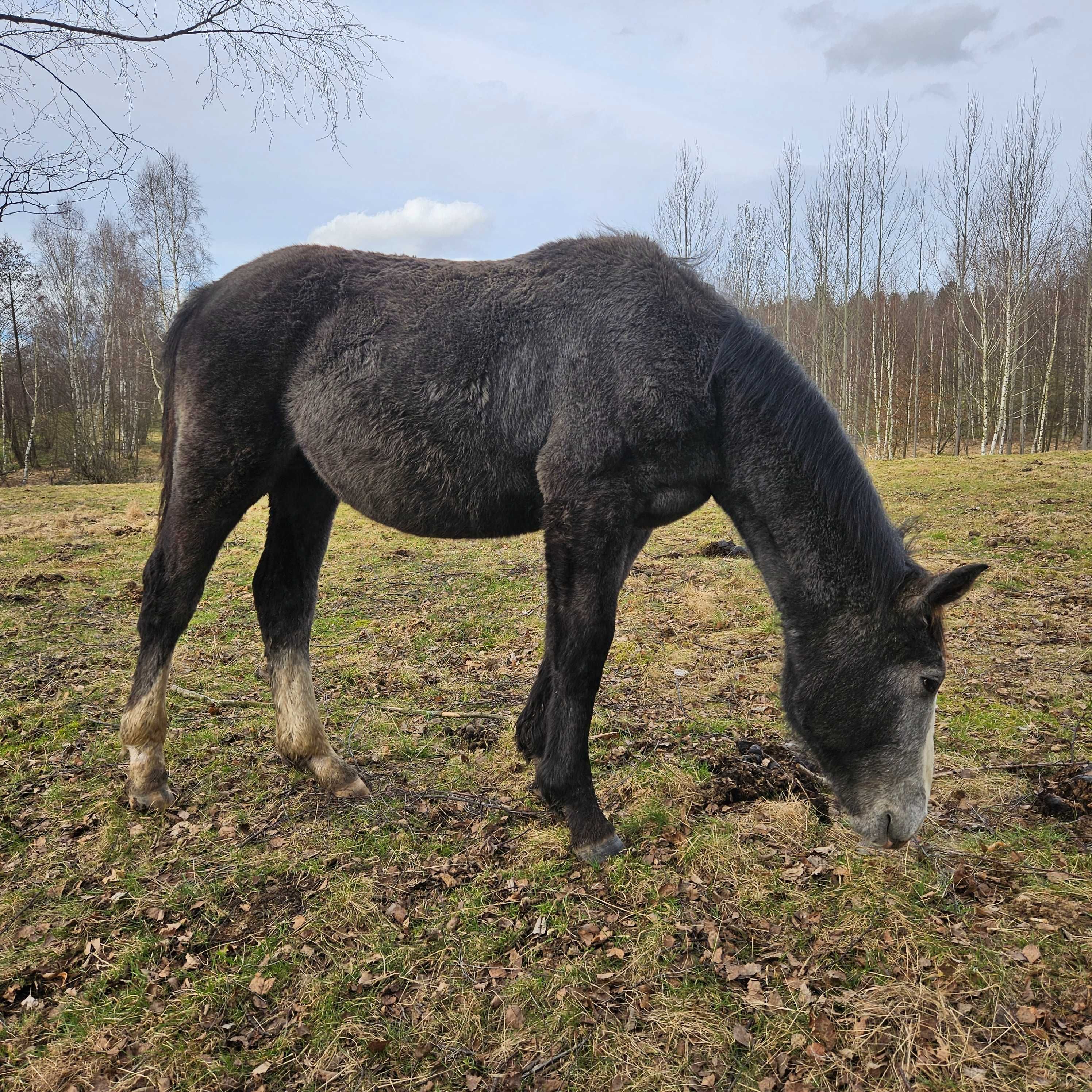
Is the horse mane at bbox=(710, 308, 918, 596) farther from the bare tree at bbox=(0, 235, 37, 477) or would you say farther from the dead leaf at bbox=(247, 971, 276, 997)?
the bare tree at bbox=(0, 235, 37, 477)

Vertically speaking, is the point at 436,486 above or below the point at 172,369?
below

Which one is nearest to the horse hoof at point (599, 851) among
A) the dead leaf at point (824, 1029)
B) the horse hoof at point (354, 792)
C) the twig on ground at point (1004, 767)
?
the dead leaf at point (824, 1029)

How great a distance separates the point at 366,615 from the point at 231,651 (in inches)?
56.9

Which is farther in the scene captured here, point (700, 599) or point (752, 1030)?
point (700, 599)

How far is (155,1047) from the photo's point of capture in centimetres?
220

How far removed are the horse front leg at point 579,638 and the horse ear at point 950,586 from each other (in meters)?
1.25

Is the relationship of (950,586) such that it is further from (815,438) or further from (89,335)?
(89,335)

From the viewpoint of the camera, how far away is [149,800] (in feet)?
11.7

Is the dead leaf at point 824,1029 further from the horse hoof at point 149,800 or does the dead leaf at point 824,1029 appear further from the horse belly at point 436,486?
the horse hoof at point 149,800

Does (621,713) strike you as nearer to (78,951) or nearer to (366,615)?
(78,951)

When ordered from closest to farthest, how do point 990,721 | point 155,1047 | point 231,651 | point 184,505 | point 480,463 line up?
point 155,1047 < point 480,463 < point 184,505 < point 990,721 < point 231,651

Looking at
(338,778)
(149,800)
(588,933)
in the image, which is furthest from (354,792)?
(588,933)

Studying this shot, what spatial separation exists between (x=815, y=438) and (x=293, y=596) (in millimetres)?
3032

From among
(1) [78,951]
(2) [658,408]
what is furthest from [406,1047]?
(2) [658,408]
